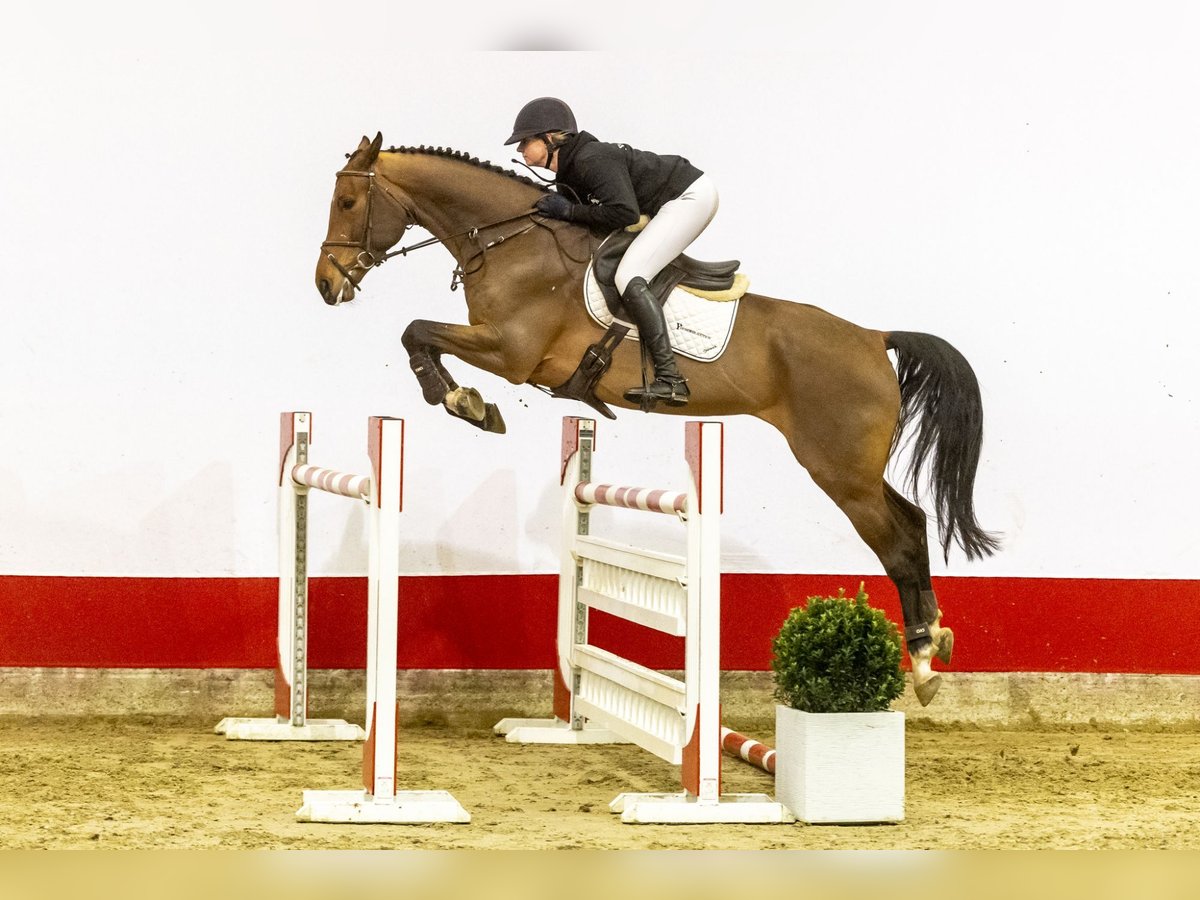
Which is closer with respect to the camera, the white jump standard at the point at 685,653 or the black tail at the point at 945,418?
the white jump standard at the point at 685,653

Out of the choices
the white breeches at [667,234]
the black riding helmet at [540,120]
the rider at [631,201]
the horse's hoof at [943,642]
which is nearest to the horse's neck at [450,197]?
the rider at [631,201]

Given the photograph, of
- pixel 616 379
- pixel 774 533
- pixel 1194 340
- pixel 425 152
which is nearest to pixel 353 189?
pixel 425 152

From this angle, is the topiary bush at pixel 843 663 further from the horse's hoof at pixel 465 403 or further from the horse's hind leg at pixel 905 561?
the horse's hoof at pixel 465 403

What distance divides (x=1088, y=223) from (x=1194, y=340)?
1.99ft

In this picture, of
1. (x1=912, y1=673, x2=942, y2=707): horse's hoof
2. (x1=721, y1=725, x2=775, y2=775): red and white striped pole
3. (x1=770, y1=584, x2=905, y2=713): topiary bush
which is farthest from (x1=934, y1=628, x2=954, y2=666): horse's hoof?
(x1=770, y1=584, x2=905, y2=713): topiary bush

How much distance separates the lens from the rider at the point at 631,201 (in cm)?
404

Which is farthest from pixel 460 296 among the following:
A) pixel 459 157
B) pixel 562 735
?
pixel 562 735

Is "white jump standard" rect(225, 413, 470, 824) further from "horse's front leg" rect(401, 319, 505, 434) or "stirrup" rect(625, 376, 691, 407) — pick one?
"stirrup" rect(625, 376, 691, 407)

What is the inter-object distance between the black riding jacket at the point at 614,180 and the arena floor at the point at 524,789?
1731mm

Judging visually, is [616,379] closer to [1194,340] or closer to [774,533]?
[774,533]

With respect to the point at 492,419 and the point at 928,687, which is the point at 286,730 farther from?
the point at 928,687

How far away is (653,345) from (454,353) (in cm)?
61

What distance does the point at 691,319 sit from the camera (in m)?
4.23

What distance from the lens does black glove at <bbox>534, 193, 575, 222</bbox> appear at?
4.16 meters
